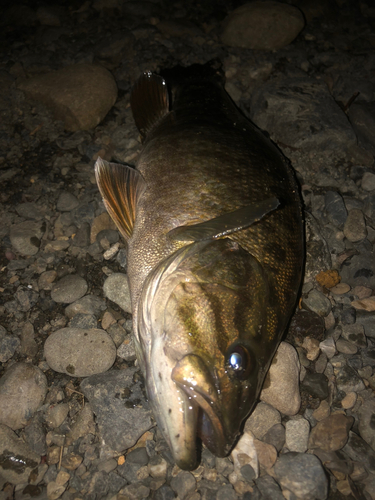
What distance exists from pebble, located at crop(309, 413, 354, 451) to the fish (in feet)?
3.29

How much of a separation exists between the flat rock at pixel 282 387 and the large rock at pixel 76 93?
3677 mm

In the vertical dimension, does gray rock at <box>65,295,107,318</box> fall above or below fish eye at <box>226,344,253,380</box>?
below

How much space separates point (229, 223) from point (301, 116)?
2.92 meters

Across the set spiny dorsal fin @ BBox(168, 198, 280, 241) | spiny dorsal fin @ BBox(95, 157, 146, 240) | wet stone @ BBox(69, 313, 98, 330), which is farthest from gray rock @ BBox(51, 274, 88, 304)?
spiny dorsal fin @ BBox(168, 198, 280, 241)

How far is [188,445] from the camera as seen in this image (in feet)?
6.32

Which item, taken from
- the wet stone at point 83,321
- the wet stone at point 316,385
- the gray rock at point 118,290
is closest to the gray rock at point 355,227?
the wet stone at point 316,385

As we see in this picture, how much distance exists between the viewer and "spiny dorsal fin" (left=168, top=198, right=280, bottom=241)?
220 centimetres

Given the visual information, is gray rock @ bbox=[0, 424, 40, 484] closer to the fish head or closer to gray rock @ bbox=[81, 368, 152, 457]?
gray rock @ bbox=[81, 368, 152, 457]

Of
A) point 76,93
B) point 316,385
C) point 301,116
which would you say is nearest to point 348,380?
point 316,385

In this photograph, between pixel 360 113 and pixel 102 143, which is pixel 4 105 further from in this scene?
pixel 360 113

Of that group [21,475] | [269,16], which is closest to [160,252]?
[21,475]

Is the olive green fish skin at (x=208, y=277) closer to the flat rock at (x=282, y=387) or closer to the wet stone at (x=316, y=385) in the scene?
the flat rock at (x=282, y=387)

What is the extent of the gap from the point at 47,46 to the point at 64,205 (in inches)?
119

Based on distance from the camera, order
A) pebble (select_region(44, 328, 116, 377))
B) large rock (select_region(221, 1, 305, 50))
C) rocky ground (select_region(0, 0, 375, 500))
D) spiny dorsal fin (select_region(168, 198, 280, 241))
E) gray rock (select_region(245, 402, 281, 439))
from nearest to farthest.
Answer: spiny dorsal fin (select_region(168, 198, 280, 241)) < rocky ground (select_region(0, 0, 375, 500)) < gray rock (select_region(245, 402, 281, 439)) < pebble (select_region(44, 328, 116, 377)) < large rock (select_region(221, 1, 305, 50))
